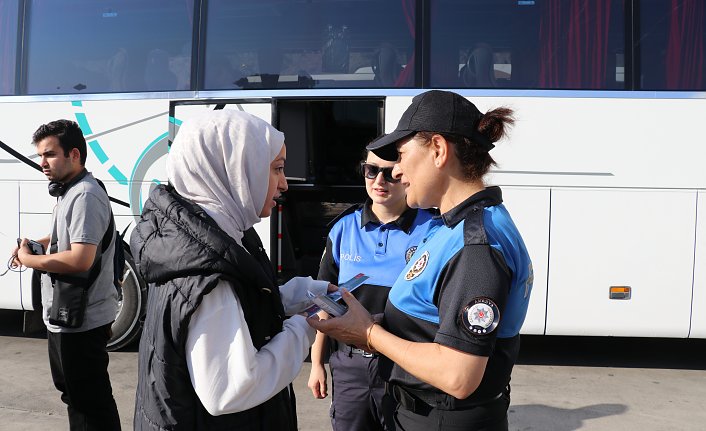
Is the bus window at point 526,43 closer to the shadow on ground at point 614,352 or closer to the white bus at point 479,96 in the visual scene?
the white bus at point 479,96

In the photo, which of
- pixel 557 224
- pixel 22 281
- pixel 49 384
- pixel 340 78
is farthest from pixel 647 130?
pixel 22 281

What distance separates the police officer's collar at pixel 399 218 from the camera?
2.92m

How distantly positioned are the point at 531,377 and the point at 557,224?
4.38ft

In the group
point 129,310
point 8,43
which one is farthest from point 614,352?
point 8,43

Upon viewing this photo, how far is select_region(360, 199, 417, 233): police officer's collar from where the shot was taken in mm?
2922

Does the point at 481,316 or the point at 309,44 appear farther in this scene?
the point at 309,44

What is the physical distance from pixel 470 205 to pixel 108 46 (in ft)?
17.2

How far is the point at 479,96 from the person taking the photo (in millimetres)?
5504

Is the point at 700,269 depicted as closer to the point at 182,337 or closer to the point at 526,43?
the point at 526,43

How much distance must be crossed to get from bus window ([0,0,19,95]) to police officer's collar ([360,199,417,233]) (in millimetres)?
4743

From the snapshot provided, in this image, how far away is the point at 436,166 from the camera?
5.97ft

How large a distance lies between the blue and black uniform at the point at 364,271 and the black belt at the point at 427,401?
0.61 metres

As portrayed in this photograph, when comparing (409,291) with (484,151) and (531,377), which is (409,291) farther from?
(531,377)

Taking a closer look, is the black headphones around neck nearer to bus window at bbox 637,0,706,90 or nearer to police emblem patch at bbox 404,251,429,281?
police emblem patch at bbox 404,251,429,281
